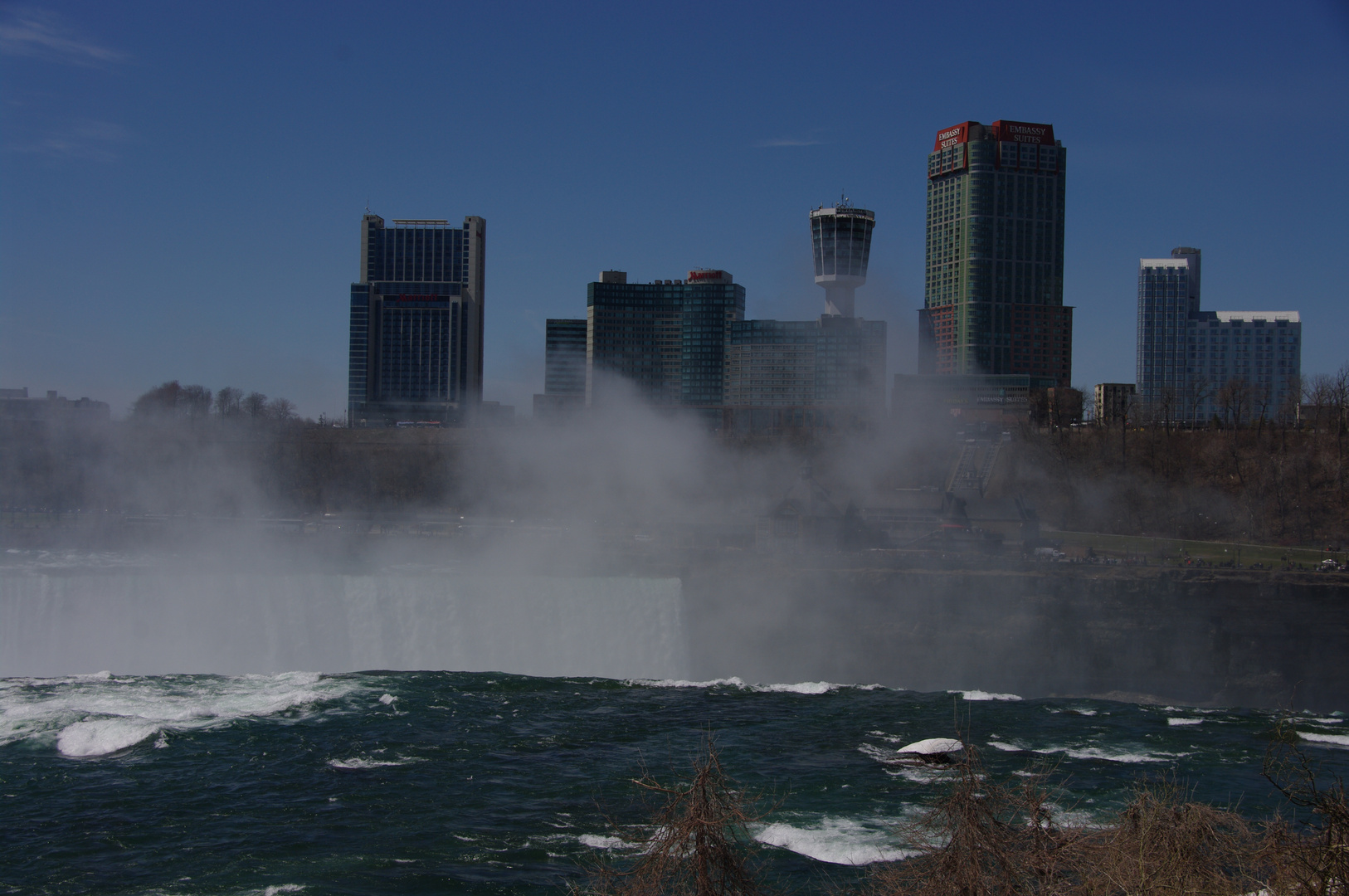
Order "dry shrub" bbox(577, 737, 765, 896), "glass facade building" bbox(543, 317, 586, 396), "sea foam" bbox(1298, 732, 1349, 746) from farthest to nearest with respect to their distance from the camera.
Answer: "glass facade building" bbox(543, 317, 586, 396) < "sea foam" bbox(1298, 732, 1349, 746) < "dry shrub" bbox(577, 737, 765, 896)

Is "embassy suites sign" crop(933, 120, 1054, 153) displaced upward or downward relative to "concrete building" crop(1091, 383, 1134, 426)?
upward

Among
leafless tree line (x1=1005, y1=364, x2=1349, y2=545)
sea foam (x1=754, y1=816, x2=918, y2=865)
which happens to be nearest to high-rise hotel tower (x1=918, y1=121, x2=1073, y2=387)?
leafless tree line (x1=1005, y1=364, x2=1349, y2=545)

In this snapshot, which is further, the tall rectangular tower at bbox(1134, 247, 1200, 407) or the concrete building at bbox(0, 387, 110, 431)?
the tall rectangular tower at bbox(1134, 247, 1200, 407)

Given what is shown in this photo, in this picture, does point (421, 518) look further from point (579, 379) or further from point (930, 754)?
point (579, 379)

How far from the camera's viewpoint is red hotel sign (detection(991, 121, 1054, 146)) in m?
164

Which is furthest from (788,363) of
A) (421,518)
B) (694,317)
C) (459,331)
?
(421,518)

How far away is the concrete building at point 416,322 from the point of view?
14500 cm

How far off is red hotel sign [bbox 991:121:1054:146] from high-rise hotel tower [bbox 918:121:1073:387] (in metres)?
0.14

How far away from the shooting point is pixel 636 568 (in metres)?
43.4

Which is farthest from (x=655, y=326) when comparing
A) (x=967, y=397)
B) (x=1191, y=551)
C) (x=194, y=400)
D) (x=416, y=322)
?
(x=1191, y=551)

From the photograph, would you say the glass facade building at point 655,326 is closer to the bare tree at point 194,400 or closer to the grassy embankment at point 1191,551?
the bare tree at point 194,400

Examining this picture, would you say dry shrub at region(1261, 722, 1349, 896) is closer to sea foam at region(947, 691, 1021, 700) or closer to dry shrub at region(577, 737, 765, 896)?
dry shrub at region(577, 737, 765, 896)

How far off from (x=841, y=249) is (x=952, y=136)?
39284 millimetres

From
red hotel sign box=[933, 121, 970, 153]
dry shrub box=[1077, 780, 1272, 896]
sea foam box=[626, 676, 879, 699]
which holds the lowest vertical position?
sea foam box=[626, 676, 879, 699]
